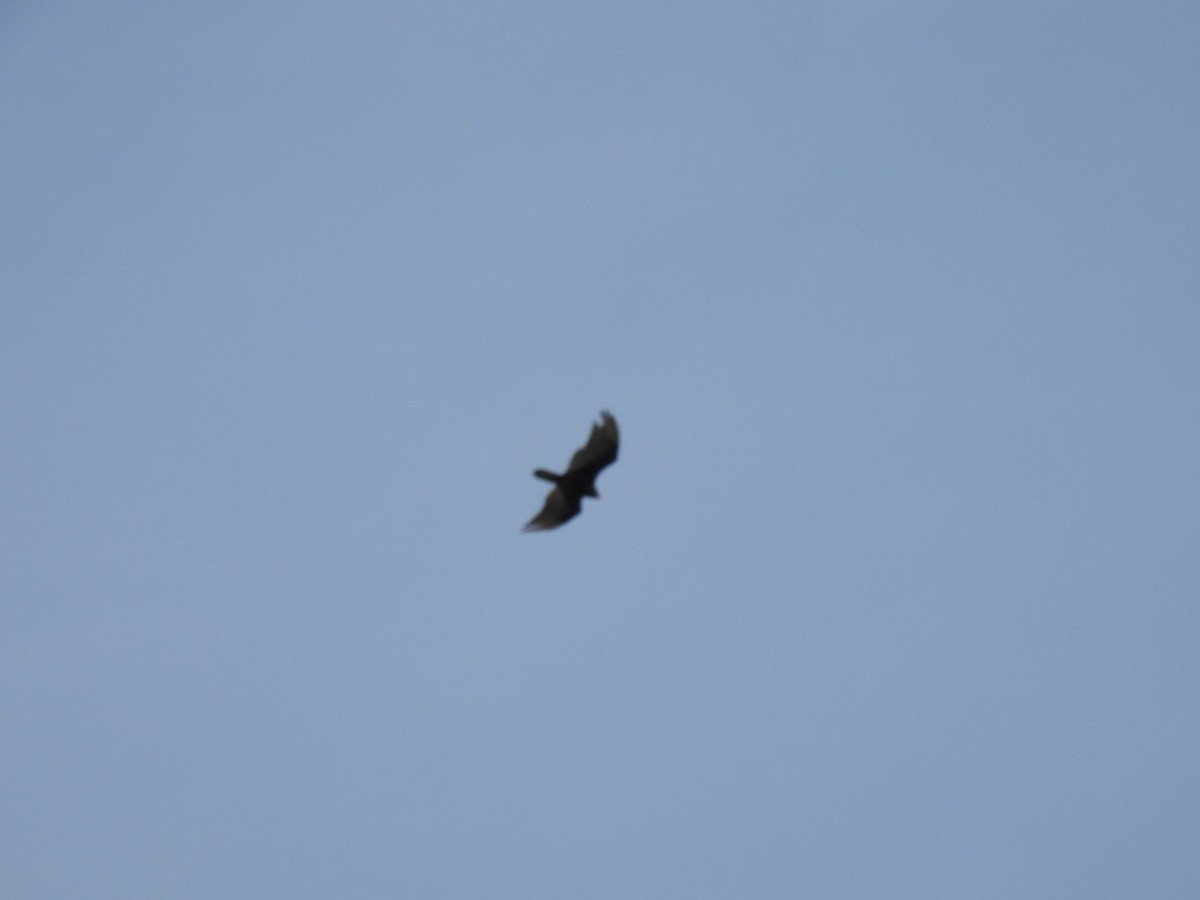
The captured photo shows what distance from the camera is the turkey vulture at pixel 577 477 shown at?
82750mm

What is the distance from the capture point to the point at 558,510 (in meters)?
Answer: 83.2

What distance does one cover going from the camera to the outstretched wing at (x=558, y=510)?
83000 mm

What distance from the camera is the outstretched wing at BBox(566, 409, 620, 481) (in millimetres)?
82688

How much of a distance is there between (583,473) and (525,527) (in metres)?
1.69

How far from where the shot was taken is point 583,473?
83125 millimetres

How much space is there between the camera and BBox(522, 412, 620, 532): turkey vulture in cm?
8275

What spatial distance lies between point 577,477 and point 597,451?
73 cm

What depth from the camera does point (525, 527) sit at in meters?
82.7

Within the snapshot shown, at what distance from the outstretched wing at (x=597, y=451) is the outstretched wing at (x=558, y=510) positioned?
463mm

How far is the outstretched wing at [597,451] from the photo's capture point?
271 feet

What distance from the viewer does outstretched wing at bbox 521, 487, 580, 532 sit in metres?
83.0

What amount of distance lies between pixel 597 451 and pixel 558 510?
151 cm

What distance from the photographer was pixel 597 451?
8288 centimetres

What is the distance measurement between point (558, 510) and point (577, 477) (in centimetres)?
80
